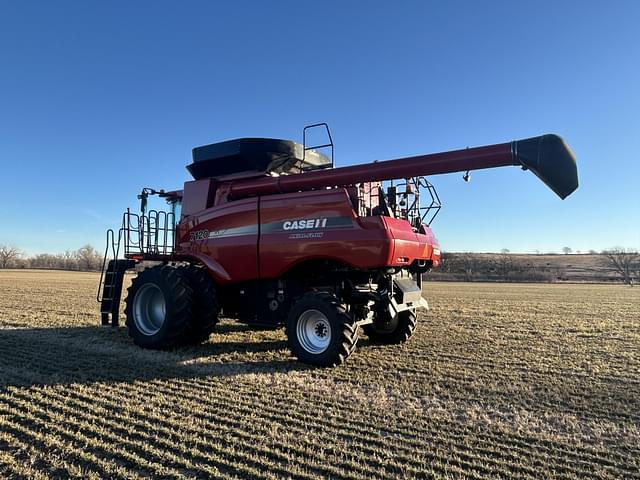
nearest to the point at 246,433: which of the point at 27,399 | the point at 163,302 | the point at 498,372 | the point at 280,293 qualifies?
the point at 27,399

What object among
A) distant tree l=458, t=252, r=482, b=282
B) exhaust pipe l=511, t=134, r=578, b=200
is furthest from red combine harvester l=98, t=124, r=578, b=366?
distant tree l=458, t=252, r=482, b=282

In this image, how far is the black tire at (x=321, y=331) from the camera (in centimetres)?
643

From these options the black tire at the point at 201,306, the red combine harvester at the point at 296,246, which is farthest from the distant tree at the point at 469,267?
the black tire at the point at 201,306

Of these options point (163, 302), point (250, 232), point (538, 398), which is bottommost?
point (538, 398)

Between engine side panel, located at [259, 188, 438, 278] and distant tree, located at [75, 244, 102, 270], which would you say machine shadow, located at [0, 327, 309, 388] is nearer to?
engine side panel, located at [259, 188, 438, 278]

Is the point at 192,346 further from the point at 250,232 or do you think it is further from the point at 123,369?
the point at 250,232

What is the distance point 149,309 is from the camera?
8.54 metres

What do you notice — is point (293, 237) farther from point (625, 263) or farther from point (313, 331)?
point (625, 263)

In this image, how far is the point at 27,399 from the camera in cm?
499

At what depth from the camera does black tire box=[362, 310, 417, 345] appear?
868cm

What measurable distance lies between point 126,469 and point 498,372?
524cm

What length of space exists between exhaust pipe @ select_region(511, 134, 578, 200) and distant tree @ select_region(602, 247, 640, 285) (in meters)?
56.0

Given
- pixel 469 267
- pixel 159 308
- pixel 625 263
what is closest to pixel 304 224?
pixel 159 308

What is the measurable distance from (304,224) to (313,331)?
1.66 meters
